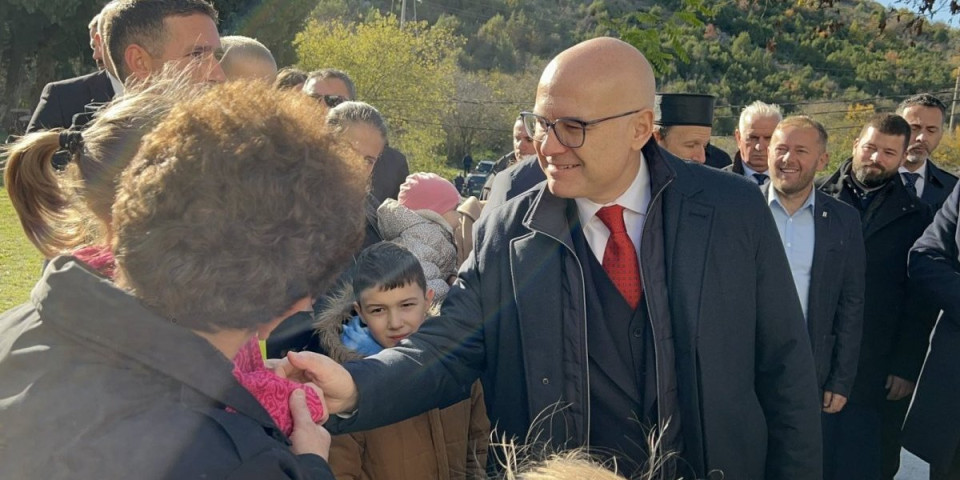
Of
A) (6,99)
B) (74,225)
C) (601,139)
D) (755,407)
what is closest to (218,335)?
(74,225)

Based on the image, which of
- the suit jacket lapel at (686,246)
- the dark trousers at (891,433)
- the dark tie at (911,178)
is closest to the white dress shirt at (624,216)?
the suit jacket lapel at (686,246)

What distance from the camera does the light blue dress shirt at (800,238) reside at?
4.56 meters

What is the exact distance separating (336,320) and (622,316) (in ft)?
4.39

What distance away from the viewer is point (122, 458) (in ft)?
4.12

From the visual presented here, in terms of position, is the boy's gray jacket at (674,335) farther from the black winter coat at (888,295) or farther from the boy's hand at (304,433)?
the black winter coat at (888,295)

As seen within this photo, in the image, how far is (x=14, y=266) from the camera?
361 inches

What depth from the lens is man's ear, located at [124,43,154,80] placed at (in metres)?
3.01

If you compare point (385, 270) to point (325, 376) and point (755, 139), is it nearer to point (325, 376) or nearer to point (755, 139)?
point (325, 376)

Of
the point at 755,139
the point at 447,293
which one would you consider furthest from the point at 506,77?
the point at 447,293

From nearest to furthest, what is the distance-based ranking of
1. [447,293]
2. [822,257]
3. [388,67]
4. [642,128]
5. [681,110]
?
[642,128], [447,293], [822,257], [681,110], [388,67]

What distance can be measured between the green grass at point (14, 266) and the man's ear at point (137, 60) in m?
3.78

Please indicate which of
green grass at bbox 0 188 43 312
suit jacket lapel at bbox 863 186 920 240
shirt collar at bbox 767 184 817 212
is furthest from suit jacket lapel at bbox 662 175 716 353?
green grass at bbox 0 188 43 312

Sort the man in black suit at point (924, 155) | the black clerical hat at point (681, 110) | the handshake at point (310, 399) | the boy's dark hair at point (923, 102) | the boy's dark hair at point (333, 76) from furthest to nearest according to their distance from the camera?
1. the boy's dark hair at point (923, 102)
2. the man in black suit at point (924, 155)
3. the boy's dark hair at point (333, 76)
4. the black clerical hat at point (681, 110)
5. the handshake at point (310, 399)

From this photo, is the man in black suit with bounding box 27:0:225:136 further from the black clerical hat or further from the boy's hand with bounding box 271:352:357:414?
the black clerical hat
